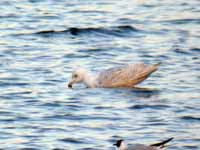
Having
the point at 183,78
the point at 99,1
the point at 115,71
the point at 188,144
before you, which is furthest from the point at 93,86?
the point at 99,1

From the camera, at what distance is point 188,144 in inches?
444

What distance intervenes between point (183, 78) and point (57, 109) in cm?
270

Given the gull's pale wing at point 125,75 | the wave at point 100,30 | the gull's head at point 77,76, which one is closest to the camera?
the gull's pale wing at point 125,75

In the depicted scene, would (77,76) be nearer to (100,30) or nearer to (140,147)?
(100,30)

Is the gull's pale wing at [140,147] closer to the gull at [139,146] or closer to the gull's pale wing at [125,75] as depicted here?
the gull at [139,146]

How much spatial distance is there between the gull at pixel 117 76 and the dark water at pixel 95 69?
6.8 inches

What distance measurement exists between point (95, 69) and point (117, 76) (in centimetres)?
133

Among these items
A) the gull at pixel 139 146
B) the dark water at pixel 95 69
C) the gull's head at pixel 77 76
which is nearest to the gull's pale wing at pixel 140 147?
the gull at pixel 139 146

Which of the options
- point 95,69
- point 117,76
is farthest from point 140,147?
point 95,69

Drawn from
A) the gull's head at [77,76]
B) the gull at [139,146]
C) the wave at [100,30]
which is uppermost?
the gull at [139,146]

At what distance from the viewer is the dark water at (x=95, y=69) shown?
1182 centimetres

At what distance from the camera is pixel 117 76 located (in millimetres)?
14594

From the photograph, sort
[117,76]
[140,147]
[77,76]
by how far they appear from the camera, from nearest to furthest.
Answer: [140,147] → [117,76] → [77,76]

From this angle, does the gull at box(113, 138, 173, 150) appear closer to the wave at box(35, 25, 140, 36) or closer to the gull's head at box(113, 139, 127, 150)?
the gull's head at box(113, 139, 127, 150)
